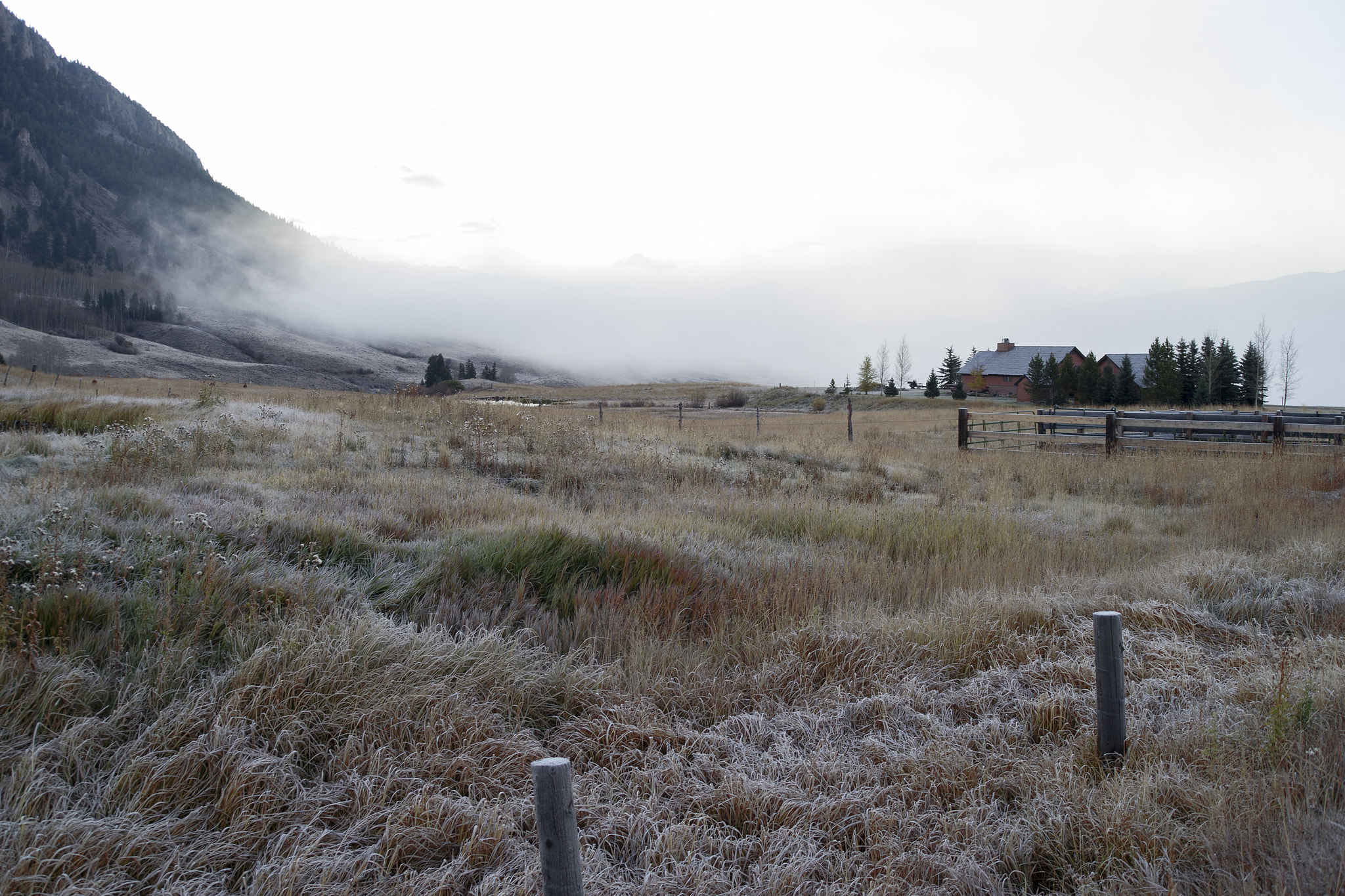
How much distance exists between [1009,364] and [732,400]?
143 feet

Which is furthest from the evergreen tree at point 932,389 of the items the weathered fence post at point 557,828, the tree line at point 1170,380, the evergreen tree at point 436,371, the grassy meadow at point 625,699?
the weathered fence post at point 557,828

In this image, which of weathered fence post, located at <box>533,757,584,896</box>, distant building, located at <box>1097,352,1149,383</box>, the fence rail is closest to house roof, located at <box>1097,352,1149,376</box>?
distant building, located at <box>1097,352,1149,383</box>

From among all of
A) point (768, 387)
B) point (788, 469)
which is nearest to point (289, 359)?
point (768, 387)

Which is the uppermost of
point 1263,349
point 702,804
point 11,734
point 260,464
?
point 1263,349

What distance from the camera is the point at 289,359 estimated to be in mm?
141500

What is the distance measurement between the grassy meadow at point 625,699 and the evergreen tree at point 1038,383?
235 ft

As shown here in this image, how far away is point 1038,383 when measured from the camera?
7600cm

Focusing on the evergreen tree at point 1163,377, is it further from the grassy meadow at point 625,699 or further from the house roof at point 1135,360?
the grassy meadow at point 625,699

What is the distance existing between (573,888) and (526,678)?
229cm

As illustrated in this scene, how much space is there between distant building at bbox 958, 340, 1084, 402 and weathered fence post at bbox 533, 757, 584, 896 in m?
89.9

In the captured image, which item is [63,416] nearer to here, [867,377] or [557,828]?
[557,828]

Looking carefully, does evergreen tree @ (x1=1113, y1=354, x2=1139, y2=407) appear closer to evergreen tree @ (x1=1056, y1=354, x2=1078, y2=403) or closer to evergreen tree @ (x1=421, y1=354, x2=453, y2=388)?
evergreen tree @ (x1=1056, y1=354, x2=1078, y2=403)

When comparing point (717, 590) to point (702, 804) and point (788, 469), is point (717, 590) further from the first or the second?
point (788, 469)

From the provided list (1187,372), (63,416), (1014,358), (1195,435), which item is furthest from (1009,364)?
(63,416)
